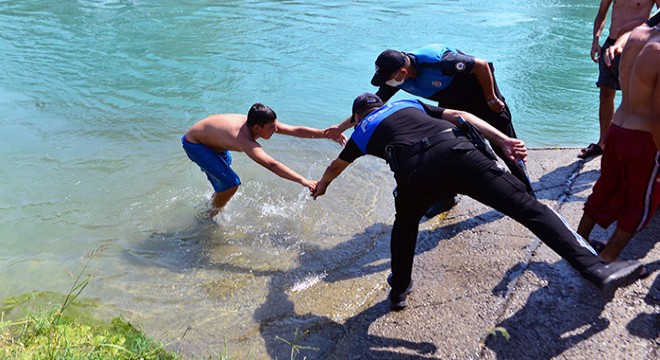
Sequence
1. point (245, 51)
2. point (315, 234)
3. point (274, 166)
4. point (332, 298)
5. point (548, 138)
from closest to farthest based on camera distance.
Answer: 1. point (332, 298)
2. point (274, 166)
3. point (315, 234)
4. point (548, 138)
5. point (245, 51)

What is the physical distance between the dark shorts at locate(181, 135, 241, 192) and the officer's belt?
7.96 ft

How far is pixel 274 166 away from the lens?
4.30 m

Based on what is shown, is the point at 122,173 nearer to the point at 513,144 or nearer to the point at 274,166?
the point at 274,166

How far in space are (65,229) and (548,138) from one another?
6.54 metres

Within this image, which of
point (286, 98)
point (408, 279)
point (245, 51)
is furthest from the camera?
point (245, 51)

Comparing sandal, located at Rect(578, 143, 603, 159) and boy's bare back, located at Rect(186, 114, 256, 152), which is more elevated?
boy's bare back, located at Rect(186, 114, 256, 152)

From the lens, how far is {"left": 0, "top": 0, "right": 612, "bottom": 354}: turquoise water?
175 inches

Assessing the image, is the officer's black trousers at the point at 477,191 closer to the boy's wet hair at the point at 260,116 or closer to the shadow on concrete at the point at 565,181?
the boy's wet hair at the point at 260,116

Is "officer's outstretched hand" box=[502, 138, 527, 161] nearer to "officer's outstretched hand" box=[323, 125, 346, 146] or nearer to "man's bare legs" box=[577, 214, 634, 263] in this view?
"man's bare legs" box=[577, 214, 634, 263]

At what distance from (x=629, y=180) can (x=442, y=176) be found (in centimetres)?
123

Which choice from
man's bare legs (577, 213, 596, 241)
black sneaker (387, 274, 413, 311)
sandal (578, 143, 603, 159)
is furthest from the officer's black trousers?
sandal (578, 143, 603, 159)

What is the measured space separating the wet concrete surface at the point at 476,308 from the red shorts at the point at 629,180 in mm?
470

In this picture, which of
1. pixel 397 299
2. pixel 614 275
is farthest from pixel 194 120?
Result: pixel 614 275

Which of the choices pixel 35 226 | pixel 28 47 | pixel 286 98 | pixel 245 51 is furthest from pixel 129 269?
pixel 28 47
